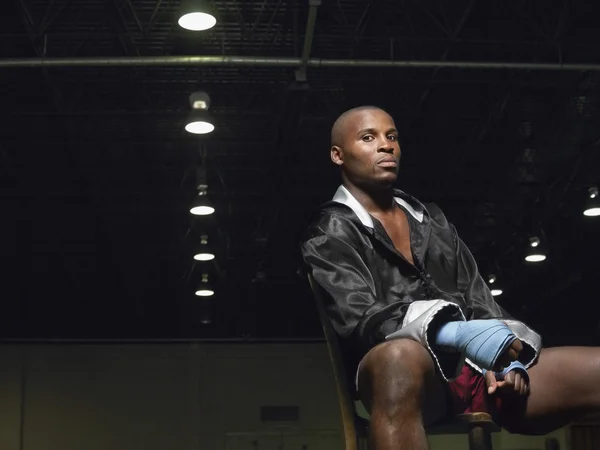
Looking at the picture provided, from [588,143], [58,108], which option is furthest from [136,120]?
[588,143]

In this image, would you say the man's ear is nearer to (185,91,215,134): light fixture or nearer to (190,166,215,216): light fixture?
(185,91,215,134): light fixture

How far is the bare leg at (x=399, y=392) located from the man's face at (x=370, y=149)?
0.59 meters

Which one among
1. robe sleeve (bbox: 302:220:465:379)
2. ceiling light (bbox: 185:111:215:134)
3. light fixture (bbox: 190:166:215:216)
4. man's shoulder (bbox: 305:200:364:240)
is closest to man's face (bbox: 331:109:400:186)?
man's shoulder (bbox: 305:200:364:240)

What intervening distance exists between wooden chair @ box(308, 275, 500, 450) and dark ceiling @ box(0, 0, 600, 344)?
7.00 m

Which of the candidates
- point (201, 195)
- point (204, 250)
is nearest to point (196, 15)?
point (201, 195)

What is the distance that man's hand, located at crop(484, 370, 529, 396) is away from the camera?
6.53 feet

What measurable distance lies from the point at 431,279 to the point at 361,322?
0.31 meters

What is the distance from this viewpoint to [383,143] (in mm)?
2447

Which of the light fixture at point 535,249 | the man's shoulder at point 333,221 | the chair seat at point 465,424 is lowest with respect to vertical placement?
the chair seat at point 465,424

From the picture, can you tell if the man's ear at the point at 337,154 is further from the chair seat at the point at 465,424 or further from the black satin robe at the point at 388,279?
the chair seat at the point at 465,424

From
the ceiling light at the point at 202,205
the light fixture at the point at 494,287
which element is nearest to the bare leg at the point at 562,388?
the ceiling light at the point at 202,205

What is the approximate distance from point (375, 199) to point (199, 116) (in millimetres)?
7231

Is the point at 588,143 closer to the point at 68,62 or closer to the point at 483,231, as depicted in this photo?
the point at 483,231

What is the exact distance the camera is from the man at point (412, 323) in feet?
6.26
